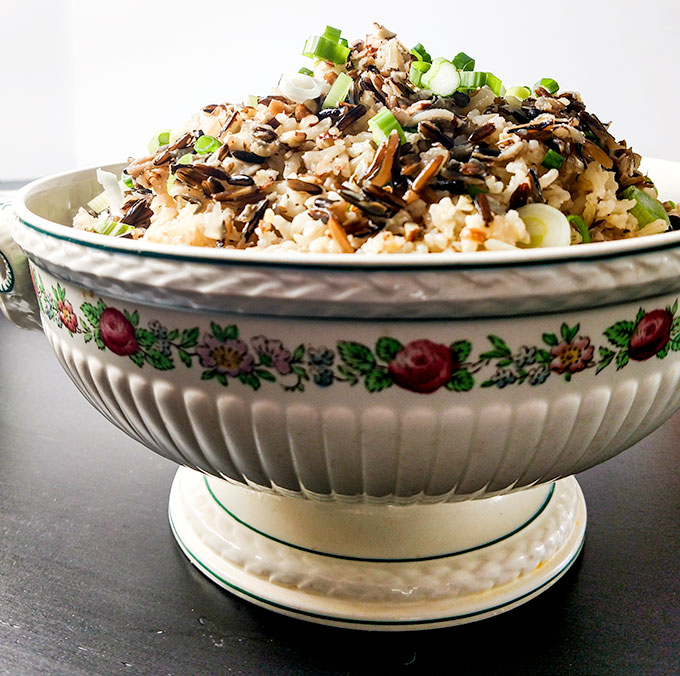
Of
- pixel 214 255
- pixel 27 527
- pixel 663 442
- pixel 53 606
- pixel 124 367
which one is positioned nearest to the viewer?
pixel 214 255

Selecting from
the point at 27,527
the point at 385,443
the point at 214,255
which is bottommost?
the point at 27,527

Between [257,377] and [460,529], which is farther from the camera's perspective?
[460,529]

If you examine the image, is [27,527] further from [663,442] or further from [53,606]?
[663,442]

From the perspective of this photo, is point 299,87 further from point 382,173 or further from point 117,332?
point 117,332

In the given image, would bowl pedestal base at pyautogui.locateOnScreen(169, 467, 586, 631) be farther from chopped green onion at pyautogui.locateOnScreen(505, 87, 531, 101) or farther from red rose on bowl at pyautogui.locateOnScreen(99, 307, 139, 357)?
chopped green onion at pyautogui.locateOnScreen(505, 87, 531, 101)

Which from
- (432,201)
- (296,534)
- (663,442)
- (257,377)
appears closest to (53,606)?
(296,534)
